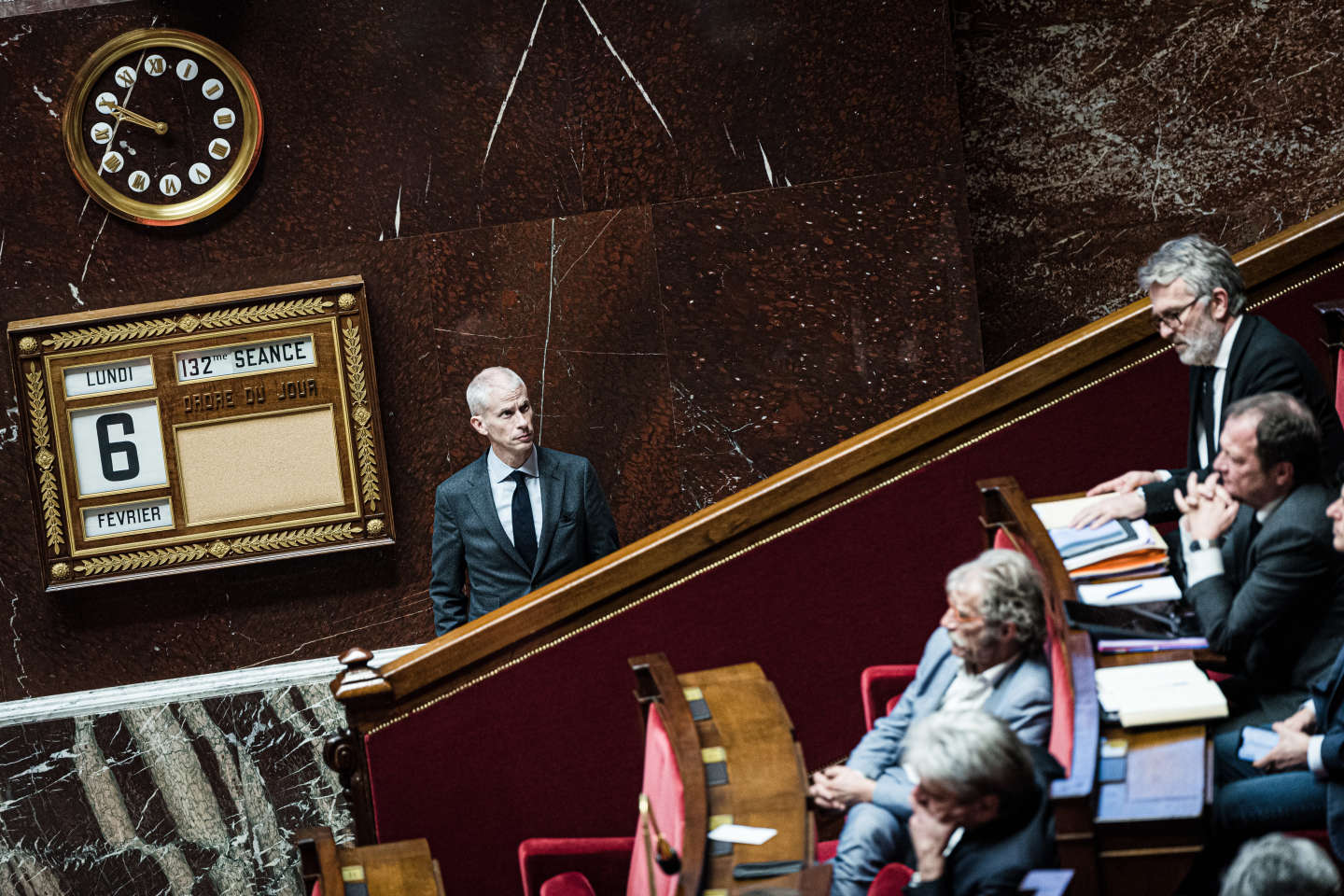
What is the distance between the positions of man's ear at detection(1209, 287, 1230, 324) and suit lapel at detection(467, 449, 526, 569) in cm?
165

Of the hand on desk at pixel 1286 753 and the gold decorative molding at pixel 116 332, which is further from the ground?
A: the gold decorative molding at pixel 116 332

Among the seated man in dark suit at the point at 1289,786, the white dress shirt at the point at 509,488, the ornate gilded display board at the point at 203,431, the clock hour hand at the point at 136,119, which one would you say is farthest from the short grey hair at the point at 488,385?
the seated man in dark suit at the point at 1289,786

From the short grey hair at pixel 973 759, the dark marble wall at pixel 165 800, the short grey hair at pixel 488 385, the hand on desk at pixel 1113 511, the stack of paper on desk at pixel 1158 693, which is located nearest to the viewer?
the short grey hair at pixel 973 759

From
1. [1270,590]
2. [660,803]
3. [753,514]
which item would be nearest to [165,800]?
[753,514]

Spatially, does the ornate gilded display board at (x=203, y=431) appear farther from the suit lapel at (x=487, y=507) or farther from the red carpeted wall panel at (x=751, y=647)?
the red carpeted wall panel at (x=751, y=647)

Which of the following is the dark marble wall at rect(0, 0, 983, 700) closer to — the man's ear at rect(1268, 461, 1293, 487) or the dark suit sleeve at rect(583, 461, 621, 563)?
the dark suit sleeve at rect(583, 461, 621, 563)

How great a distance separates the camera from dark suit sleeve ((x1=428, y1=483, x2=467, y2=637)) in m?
3.46

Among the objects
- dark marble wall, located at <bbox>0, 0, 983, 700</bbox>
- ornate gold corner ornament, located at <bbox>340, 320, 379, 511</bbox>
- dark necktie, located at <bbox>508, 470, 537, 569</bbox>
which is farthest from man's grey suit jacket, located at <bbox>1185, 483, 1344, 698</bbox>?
ornate gold corner ornament, located at <bbox>340, 320, 379, 511</bbox>

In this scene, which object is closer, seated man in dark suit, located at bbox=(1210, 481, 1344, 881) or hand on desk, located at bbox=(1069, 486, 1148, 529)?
seated man in dark suit, located at bbox=(1210, 481, 1344, 881)

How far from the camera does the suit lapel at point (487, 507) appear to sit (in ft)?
11.3

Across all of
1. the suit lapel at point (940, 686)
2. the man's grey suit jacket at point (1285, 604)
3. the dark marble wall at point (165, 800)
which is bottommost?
the dark marble wall at point (165, 800)

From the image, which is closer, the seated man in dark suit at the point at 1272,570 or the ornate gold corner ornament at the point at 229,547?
the seated man in dark suit at the point at 1272,570

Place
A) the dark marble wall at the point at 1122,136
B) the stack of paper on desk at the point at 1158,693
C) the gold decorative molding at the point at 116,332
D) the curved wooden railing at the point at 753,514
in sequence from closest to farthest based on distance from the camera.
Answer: the stack of paper on desk at the point at 1158,693 → the curved wooden railing at the point at 753,514 → the gold decorative molding at the point at 116,332 → the dark marble wall at the point at 1122,136

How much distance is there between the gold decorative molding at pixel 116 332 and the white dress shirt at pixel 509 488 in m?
1.19
